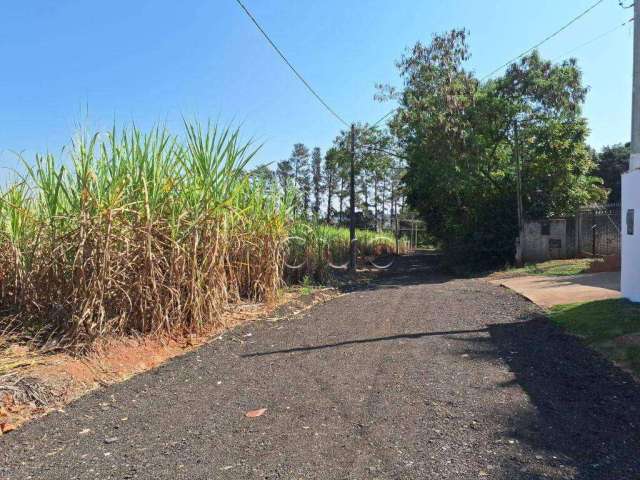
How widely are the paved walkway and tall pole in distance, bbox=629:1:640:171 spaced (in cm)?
238

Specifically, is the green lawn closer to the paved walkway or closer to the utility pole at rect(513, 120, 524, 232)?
the paved walkway

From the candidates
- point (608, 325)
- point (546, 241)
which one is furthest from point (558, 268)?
point (608, 325)

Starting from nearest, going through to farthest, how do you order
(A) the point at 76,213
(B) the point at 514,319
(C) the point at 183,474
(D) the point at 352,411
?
(C) the point at 183,474
(D) the point at 352,411
(A) the point at 76,213
(B) the point at 514,319

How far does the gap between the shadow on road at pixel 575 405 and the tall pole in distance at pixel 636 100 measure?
11.7 ft

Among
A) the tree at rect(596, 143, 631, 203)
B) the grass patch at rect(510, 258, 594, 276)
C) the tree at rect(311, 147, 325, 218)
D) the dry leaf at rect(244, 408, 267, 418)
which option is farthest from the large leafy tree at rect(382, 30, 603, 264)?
the tree at rect(311, 147, 325, 218)

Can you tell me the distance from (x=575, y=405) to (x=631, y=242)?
17.3ft

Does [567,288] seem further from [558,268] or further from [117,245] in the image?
[117,245]

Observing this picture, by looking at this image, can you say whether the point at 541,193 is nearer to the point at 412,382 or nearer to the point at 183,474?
the point at 412,382

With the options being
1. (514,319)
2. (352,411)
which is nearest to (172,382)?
(352,411)

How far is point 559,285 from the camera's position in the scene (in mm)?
11734

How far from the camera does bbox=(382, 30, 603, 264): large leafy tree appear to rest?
725 inches

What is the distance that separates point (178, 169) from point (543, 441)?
18.7 feet

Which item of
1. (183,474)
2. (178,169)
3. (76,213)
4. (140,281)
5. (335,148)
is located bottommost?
(183,474)

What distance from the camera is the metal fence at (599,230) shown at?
16.6 metres
